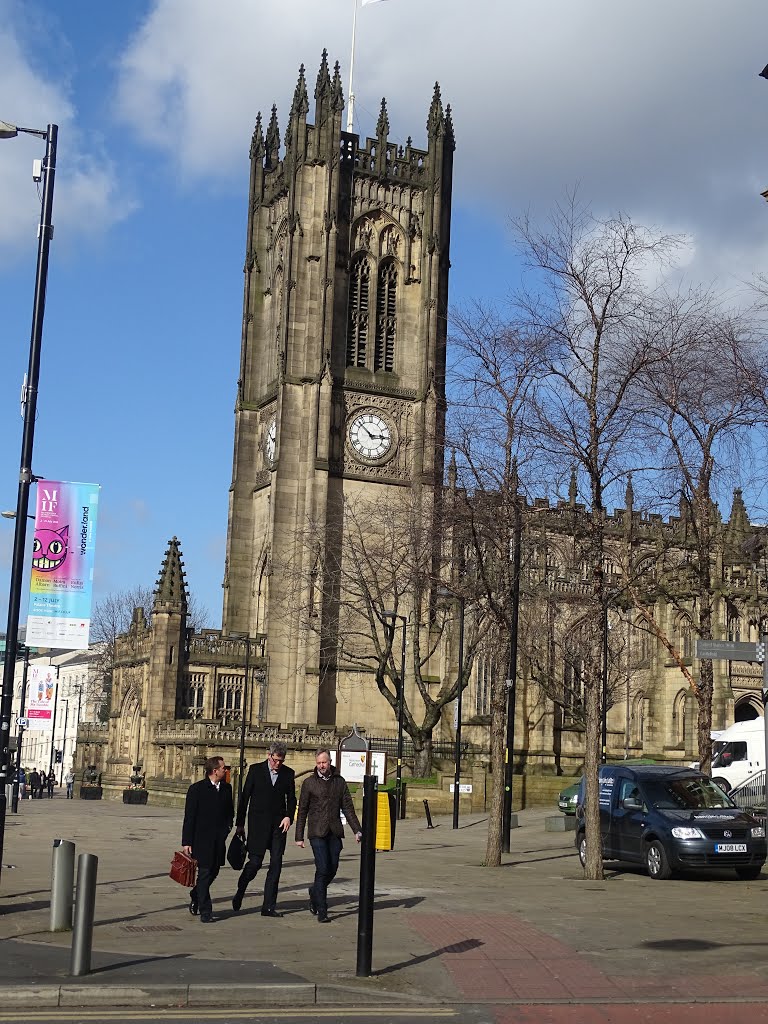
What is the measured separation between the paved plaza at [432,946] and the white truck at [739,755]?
16.2m

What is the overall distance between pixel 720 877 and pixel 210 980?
42.3 ft

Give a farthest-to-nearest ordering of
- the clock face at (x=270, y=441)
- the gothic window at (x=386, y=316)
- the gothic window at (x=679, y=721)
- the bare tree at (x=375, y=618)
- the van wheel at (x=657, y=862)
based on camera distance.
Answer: the gothic window at (x=386, y=316), the clock face at (x=270, y=441), the gothic window at (x=679, y=721), the bare tree at (x=375, y=618), the van wheel at (x=657, y=862)

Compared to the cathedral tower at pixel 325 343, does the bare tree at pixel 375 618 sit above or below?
below

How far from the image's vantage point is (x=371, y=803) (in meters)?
11.4

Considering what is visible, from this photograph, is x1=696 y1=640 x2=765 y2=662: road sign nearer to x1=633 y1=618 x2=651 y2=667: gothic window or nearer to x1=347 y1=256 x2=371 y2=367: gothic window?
x1=633 y1=618 x2=651 y2=667: gothic window

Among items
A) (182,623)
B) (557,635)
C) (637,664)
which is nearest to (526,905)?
(557,635)

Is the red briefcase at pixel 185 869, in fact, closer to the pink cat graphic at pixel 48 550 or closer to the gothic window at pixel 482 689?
the pink cat graphic at pixel 48 550

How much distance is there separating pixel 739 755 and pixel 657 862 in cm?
1809

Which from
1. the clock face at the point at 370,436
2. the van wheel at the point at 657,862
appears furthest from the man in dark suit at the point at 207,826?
the clock face at the point at 370,436

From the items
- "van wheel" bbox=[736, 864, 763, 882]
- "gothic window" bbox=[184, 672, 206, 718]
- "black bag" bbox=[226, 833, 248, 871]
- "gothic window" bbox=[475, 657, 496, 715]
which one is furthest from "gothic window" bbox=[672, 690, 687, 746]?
"black bag" bbox=[226, 833, 248, 871]

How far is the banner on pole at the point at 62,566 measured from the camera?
1574cm

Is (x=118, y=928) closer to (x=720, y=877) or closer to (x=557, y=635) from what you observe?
(x=720, y=877)

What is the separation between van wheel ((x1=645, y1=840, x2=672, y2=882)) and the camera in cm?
2059

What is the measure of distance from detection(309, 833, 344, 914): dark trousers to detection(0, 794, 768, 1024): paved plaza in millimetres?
298
